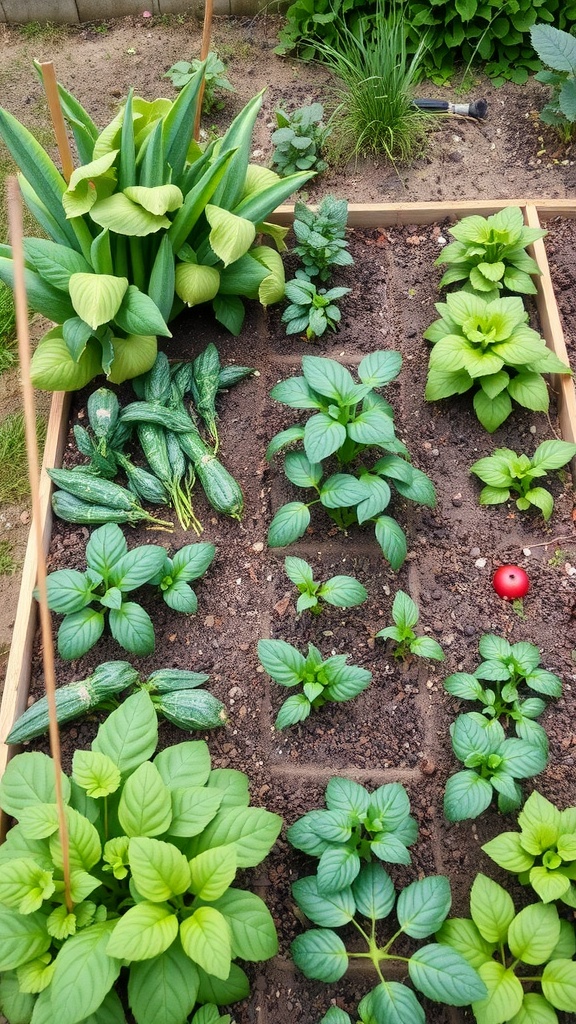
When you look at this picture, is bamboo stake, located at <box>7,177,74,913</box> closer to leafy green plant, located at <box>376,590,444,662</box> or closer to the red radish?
leafy green plant, located at <box>376,590,444,662</box>

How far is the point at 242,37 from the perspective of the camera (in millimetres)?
3883

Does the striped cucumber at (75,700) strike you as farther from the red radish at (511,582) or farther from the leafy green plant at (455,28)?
the leafy green plant at (455,28)

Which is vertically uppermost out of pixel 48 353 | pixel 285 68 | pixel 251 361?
pixel 285 68

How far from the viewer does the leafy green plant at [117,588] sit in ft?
7.10

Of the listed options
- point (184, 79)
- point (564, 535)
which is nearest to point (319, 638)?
point (564, 535)

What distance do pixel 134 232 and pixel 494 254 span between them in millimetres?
1241

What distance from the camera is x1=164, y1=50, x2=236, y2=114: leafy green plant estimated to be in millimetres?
3422

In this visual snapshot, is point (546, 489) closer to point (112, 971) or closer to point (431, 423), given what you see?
point (431, 423)

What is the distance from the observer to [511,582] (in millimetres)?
2330

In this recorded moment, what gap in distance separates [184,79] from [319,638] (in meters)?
2.53

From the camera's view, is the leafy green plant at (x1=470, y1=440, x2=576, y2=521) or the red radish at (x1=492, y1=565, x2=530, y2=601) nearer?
the red radish at (x1=492, y1=565, x2=530, y2=601)

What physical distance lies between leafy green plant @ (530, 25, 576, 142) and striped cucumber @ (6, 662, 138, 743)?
2.66 metres

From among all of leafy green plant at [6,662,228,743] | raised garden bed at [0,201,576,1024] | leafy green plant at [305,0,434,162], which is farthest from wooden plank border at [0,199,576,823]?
leafy green plant at [305,0,434,162]

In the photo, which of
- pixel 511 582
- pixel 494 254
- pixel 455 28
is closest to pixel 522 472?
pixel 511 582
